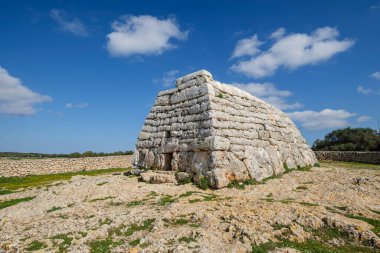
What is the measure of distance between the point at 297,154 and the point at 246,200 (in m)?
7.97

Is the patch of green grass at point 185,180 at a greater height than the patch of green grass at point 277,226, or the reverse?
the patch of green grass at point 185,180

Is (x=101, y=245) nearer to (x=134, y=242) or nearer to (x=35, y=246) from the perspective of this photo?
(x=134, y=242)

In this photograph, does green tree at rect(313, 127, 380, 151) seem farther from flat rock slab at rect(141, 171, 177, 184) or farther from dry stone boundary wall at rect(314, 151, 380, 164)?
flat rock slab at rect(141, 171, 177, 184)

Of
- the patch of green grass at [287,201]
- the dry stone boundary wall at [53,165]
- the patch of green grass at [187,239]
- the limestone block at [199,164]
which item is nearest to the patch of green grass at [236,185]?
the limestone block at [199,164]

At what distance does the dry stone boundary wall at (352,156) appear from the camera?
24203 millimetres

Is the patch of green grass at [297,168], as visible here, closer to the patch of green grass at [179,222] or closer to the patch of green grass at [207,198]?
the patch of green grass at [207,198]

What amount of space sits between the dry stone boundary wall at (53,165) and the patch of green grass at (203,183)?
2653cm

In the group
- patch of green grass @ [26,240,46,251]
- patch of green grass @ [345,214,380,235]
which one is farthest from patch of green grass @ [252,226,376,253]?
patch of green grass @ [26,240,46,251]

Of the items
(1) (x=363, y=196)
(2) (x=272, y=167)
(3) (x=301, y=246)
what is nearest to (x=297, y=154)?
(2) (x=272, y=167)

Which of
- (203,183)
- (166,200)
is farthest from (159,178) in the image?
(166,200)

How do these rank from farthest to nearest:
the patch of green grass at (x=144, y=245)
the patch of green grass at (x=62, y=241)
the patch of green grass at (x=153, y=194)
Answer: the patch of green grass at (x=153, y=194) < the patch of green grass at (x=62, y=241) < the patch of green grass at (x=144, y=245)

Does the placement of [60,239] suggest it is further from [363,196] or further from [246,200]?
[363,196]

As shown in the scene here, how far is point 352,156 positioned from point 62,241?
25687 mm

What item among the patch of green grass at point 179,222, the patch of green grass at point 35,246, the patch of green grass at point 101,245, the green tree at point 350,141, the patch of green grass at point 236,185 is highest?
the green tree at point 350,141
